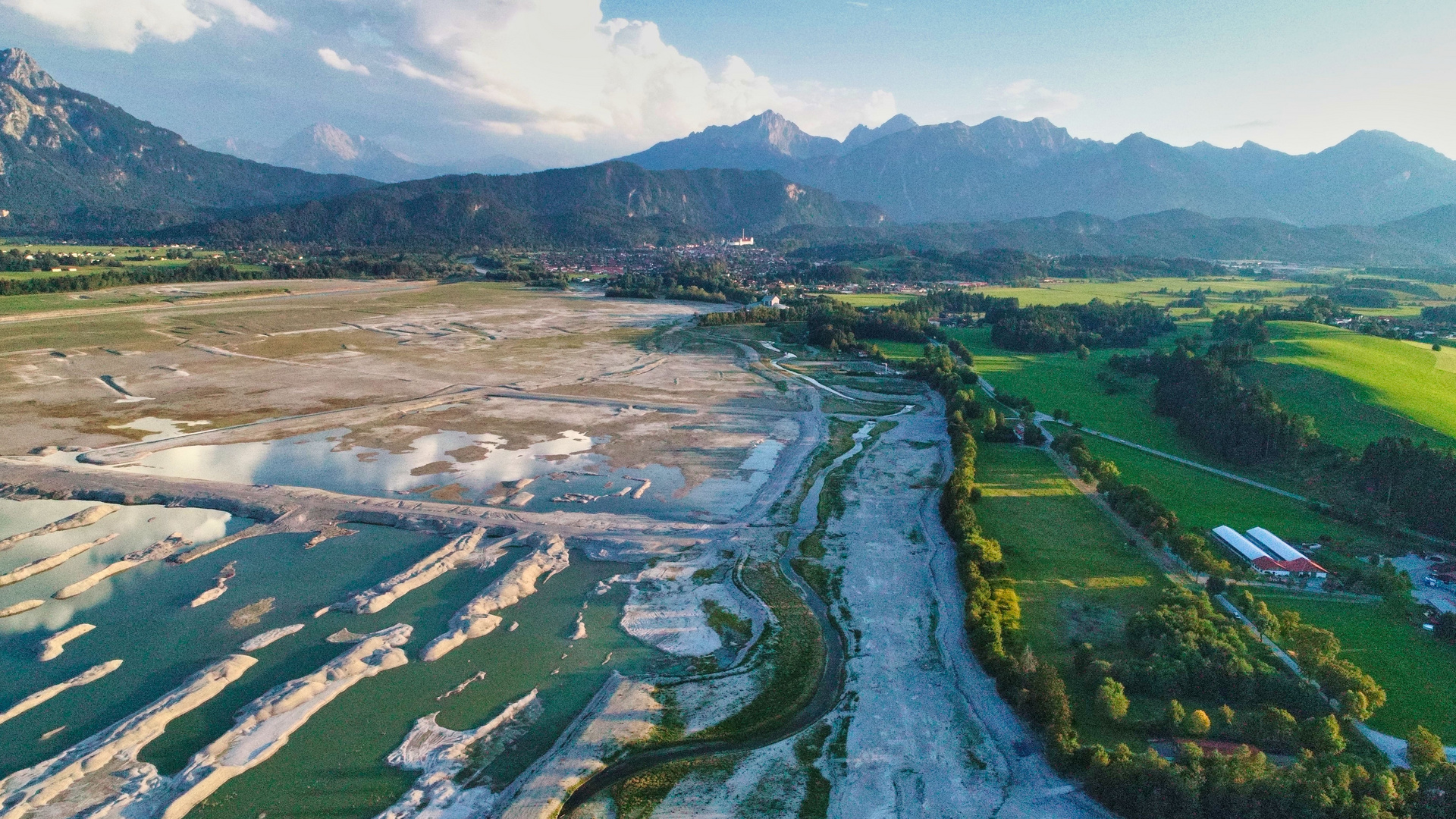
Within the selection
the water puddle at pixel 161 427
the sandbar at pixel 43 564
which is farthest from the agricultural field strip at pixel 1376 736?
the water puddle at pixel 161 427

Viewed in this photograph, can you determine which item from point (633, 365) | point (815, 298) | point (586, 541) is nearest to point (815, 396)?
point (633, 365)

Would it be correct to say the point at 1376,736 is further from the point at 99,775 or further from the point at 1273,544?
the point at 99,775

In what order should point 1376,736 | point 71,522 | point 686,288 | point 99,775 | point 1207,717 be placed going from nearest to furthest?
point 99,775 < point 1207,717 < point 1376,736 < point 71,522 < point 686,288

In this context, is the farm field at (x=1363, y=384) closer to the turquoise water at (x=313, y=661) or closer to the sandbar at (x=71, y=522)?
the turquoise water at (x=313, y=661)

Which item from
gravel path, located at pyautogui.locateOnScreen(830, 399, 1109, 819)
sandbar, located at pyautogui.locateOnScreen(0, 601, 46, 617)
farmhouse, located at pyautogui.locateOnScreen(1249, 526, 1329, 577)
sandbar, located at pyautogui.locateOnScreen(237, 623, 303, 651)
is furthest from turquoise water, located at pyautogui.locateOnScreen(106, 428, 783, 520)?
farmhouse, located at pyautogui.locateOnScreen(1249, 526, 1329, 577)

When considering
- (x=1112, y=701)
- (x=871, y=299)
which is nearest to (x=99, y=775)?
(x=1112, y=701)

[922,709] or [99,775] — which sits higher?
[99,775]
